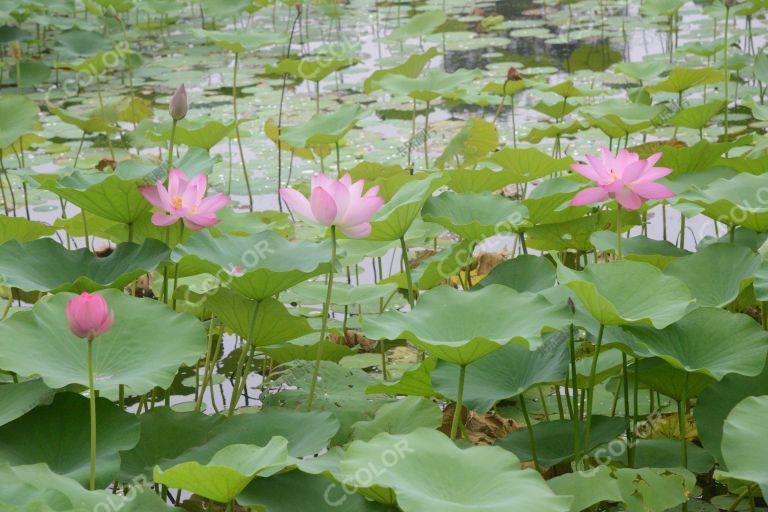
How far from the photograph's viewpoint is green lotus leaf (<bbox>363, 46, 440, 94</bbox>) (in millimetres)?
3338

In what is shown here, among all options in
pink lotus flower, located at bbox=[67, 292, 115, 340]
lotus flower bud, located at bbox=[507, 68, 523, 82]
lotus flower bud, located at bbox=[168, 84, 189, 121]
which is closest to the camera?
pink lotus flower, located at bbox=[67, 292, 115, 340]

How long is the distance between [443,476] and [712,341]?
0.54 metres

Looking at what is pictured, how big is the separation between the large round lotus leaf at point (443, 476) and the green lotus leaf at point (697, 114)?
5.58 feet

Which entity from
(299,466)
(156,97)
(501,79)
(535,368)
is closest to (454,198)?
(535,368)

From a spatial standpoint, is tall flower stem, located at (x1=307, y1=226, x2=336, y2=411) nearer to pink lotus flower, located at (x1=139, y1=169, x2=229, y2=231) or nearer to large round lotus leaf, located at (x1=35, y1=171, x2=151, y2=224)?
pink lotus flower, located at (x1=139, y1=169, x2=229, y2=231)

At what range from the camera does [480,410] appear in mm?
1571

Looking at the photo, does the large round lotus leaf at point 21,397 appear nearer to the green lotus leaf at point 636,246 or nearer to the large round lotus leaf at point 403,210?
the large round lotus leaf at point 403,210

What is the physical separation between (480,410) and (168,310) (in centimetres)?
53

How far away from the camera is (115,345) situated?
1598 millimetres

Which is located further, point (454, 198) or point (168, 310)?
point (454, 198)

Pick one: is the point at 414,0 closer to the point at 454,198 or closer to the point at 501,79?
the point at 501,79

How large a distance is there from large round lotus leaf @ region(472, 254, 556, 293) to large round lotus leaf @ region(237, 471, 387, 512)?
0.56 m

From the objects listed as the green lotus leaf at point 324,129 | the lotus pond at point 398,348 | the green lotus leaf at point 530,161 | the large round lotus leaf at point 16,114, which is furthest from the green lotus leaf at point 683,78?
the large round lotus leaf at point 16,114

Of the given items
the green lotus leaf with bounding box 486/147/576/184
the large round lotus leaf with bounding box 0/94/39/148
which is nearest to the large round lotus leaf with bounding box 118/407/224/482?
the green lotus leaf with bounding box 486/147/576/184
